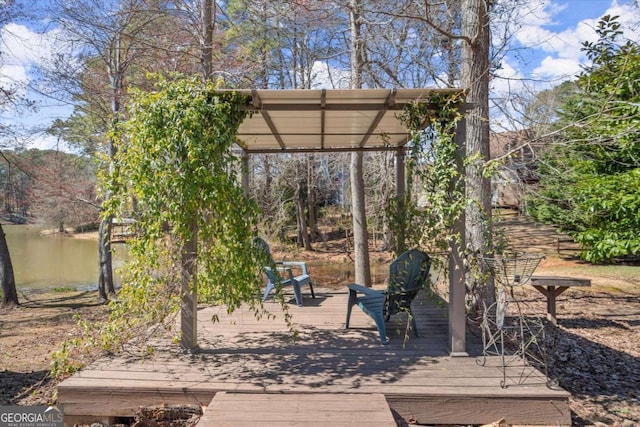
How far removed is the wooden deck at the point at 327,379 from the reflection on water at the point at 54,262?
15.2 feet

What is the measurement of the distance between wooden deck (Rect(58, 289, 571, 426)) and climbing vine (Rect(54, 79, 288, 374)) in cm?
40

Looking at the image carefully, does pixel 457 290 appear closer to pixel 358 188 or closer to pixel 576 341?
pixel 576 341

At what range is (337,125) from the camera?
442cm

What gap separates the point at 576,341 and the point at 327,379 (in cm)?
376

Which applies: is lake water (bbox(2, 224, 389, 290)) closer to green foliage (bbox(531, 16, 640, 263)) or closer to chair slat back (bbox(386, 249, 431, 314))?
green foliage (bbox(531, 16, 640, 263))

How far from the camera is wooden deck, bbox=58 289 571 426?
2590 mm

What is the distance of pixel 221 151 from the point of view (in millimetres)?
3018

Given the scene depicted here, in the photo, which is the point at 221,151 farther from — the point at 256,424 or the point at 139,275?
the point at 256,424

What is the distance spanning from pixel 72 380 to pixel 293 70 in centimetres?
1110

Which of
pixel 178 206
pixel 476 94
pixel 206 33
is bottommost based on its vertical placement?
pixel 178 206

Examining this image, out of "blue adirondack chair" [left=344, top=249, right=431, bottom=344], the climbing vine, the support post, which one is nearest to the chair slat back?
"blue adirondack chair" [left=344, top=249, right=431, bottom=344]

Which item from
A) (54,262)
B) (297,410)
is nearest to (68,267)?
(54,262)

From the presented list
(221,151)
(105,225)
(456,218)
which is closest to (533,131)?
(456,218)

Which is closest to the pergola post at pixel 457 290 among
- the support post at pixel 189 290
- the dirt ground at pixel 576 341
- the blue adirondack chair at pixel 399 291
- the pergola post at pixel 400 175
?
the blue adirondack chair at pixel 399 291
